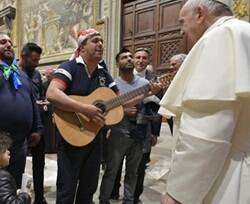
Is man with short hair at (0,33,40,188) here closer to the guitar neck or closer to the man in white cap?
the man in white cap

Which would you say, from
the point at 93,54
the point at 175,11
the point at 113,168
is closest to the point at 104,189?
the point at 113,168

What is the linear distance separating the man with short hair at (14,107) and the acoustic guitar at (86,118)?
0.32 m

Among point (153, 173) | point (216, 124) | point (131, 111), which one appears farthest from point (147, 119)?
point (216, 124)

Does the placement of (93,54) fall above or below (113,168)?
above

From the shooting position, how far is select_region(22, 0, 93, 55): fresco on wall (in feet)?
30.3

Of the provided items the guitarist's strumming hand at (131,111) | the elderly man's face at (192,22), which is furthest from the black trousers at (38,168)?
the elderly man's face at (192,22)

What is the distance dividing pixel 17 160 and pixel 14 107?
0.39 m

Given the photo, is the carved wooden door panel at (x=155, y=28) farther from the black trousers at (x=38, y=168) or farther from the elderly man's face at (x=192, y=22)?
the elderly man's face at (x=192, y=22)

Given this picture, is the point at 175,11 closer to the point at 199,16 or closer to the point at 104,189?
the point at 104,189

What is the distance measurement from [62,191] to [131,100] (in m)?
0.91

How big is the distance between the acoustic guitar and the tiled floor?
0.97m

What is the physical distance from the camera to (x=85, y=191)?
2705mm

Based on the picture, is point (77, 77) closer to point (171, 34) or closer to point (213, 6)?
point (213, 6)


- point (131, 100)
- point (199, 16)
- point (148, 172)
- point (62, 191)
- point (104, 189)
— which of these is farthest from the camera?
point (148, 172)
